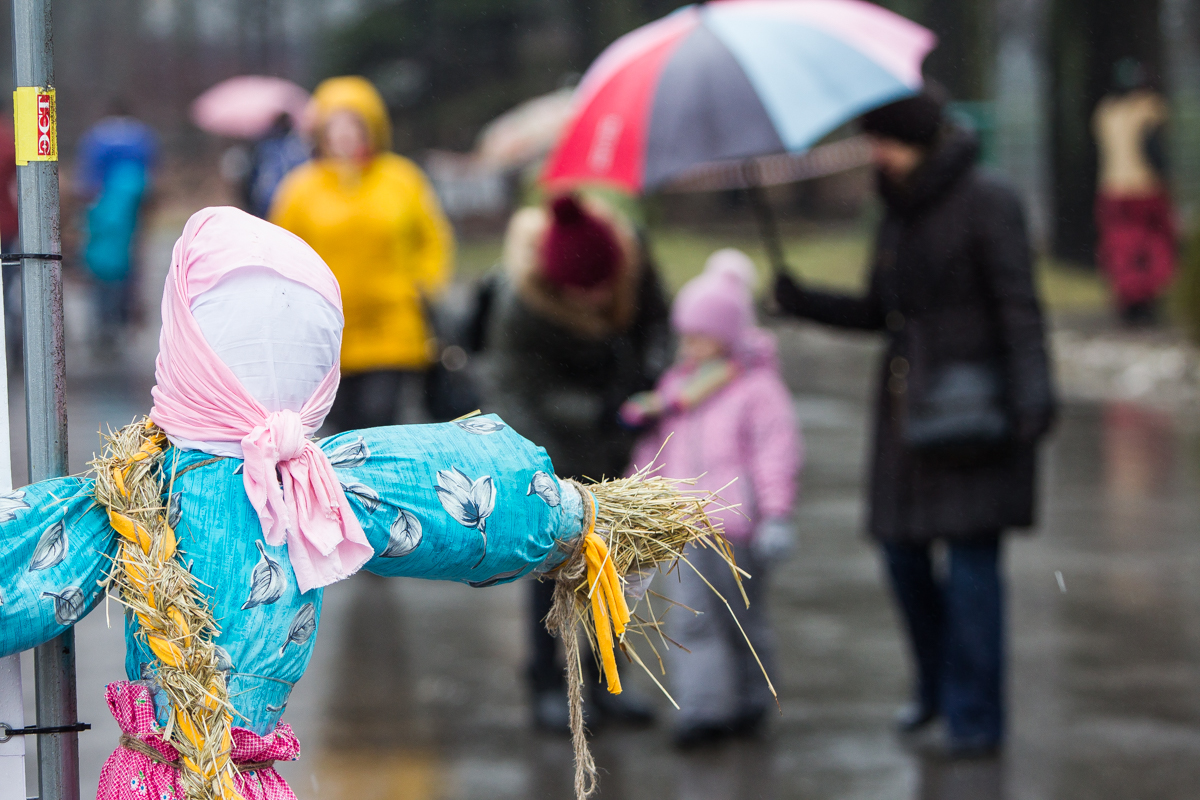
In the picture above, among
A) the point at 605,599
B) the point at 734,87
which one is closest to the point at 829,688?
the point at 734,87

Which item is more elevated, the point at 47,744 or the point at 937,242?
the point at 937,242

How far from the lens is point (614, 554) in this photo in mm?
2359

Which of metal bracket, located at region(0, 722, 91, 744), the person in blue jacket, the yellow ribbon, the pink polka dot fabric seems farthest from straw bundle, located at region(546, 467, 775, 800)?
the person in blue jacket

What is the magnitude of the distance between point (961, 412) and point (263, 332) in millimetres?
2754

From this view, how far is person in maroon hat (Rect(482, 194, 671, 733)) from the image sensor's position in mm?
4719

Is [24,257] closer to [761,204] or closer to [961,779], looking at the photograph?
[961,779]

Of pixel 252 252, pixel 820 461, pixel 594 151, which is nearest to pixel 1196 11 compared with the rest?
pixel 820 461

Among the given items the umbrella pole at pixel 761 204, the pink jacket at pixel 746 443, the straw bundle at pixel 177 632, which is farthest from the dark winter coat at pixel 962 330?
the straw bundle at pixel 177 632

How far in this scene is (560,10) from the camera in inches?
1037

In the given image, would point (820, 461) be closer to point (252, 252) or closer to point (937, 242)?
point (937, 242)

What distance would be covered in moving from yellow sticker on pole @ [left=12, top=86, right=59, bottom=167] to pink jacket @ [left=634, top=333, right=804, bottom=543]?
8.67 feet

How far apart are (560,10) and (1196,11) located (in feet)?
39.6

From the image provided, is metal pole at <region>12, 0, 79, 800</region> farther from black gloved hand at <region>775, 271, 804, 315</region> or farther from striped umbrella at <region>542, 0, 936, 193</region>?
black gloved hand at <region>775, 271, 804, 315</region>

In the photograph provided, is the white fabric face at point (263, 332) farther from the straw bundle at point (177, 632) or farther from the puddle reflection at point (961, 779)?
the puddle reflection at point (961, 779)
